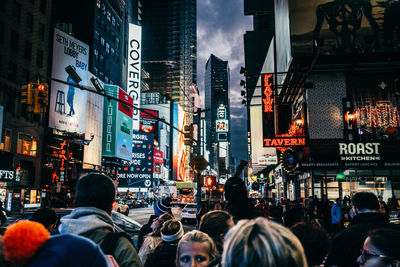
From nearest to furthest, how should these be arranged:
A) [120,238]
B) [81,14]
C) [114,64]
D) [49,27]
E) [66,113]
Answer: [120,238], [49,27], [66,113], [81,14], [114,64]

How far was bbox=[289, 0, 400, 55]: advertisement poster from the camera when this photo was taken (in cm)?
2825

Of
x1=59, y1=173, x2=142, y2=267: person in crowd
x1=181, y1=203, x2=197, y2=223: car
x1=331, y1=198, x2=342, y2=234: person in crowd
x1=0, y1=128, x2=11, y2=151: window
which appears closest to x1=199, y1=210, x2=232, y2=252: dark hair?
x1=59, y1=173, x2=142, y2=267: person in crowd

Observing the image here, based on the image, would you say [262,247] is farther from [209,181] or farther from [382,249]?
[209,181]

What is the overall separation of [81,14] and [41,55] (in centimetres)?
2832

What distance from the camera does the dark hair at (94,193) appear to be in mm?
3143

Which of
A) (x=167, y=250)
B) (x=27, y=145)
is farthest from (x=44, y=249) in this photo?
(x=27, y=145)

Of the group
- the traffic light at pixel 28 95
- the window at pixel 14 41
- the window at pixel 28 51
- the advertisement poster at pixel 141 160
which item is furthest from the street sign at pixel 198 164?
the advertisement poster at pixel 141 160

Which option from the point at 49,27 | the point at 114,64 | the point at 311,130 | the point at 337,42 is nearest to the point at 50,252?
the point at 311,130

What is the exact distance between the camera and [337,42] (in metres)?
28.5

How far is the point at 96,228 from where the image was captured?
3.02m

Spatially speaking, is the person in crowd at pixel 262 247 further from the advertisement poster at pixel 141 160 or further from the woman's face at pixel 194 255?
the advertisement poster at pixel 141 160

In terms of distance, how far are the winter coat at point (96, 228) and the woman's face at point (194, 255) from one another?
0.41 m

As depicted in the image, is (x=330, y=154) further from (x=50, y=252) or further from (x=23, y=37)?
(x=23, y=37)

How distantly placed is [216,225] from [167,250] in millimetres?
700
